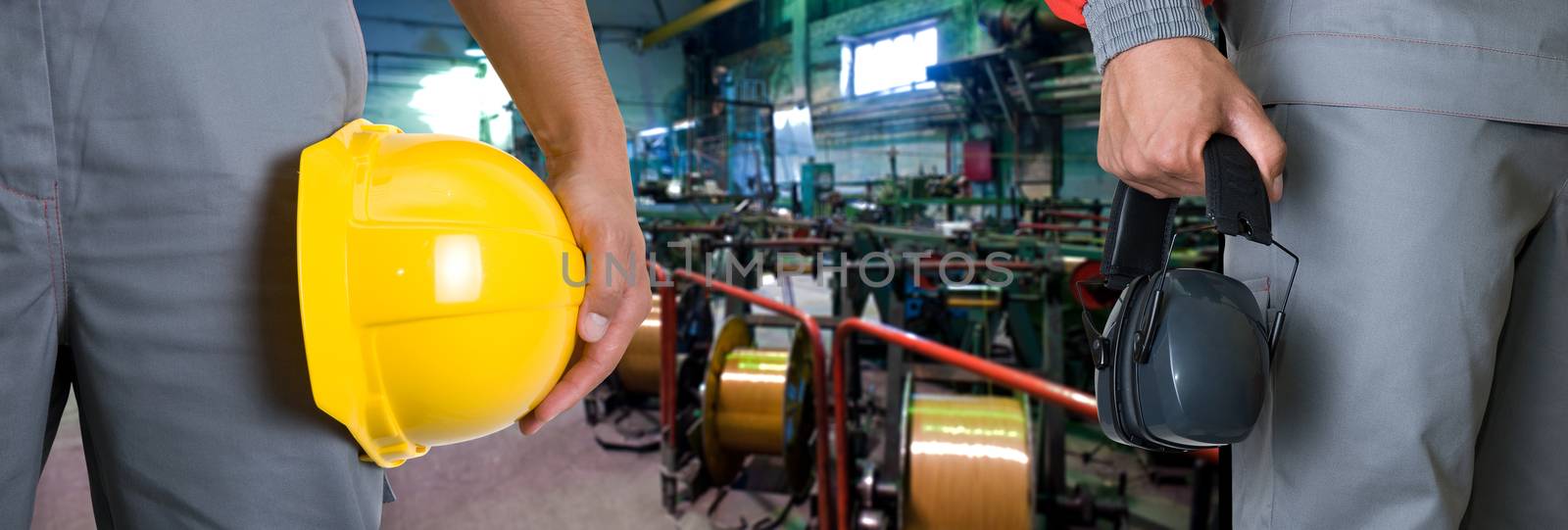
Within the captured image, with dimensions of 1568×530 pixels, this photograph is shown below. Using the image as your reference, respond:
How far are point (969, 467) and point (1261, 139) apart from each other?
2246 millimetres

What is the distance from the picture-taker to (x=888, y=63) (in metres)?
15.4

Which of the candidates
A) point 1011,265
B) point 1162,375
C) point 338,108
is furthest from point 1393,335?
point 1011,265

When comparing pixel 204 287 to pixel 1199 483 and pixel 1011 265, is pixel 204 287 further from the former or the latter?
pixel 1011 265

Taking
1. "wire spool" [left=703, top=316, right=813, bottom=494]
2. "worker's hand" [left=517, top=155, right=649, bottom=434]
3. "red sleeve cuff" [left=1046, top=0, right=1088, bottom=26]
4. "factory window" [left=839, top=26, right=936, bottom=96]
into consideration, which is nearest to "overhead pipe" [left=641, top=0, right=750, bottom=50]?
"factory window" [left=839, top=26, right=936, bottom=96]

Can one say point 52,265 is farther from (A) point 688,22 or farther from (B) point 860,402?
(A) point 688,22

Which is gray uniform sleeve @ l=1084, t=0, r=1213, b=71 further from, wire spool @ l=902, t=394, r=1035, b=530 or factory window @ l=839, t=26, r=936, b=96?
factory window @ l=839, t=26, r=936, b=96

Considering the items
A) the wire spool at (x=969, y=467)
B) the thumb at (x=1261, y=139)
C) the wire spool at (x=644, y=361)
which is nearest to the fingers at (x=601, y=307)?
the thumb at (x=1261, y=139)

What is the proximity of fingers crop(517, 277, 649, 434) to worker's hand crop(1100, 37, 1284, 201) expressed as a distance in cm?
62

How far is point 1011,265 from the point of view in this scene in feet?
12.4

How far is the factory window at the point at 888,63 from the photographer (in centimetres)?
1466

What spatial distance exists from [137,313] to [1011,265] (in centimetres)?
354

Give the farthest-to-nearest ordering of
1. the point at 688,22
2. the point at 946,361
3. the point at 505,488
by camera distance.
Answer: the point at 688,22, the point at 505,488, the point at 946,361

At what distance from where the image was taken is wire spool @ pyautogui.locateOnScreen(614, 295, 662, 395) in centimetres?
481

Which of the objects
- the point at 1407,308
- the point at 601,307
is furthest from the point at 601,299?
the point at 1407,308
